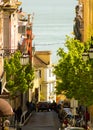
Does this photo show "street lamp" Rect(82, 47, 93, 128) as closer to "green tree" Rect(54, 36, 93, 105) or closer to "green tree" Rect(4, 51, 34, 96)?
"green tree" Rect(54, 36, 93, 105)

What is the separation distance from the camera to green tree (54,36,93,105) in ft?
153

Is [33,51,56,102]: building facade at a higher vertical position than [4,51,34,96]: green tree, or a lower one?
higher

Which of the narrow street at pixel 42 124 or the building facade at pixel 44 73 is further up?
the building facade at pixel 44 73

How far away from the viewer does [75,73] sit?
50.2 meters

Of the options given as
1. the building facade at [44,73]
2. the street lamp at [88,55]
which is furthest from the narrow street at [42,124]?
the building facade at [44,73]

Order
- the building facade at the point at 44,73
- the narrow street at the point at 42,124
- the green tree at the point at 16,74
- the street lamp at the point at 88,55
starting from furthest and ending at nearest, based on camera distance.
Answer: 1. the building facade at the point at 44,73
2. the green tree at the point at 16,74
3. the narrow street at the point at 42,124
4. the street lamp at the point at 88,55

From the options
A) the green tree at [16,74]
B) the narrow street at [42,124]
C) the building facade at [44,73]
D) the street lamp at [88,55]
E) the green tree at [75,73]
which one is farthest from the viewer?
the building facade at [44,73]

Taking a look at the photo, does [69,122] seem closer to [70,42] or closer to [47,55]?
[70,42]

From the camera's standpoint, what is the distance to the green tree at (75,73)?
4678cm

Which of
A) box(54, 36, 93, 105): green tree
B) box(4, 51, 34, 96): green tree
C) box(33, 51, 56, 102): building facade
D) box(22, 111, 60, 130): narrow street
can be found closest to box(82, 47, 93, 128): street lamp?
box(54, 36, 93, 105): green tree

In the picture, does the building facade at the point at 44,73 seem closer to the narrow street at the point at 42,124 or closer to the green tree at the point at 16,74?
the narrow street at the point at 42,124

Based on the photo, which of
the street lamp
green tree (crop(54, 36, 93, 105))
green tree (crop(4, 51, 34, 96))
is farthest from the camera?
green tree (crop(4, 51, 34, 96))

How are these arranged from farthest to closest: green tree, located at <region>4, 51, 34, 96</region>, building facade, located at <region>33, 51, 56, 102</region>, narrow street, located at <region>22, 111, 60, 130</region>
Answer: building facade, located at <region>33, 51, 56, 102</region>
green tree, located at <region>4, 51, 34, 96</region>
narrow street, located at <region>22, 111, 60, 130</region>

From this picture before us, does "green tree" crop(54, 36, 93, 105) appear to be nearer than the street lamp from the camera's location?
No
